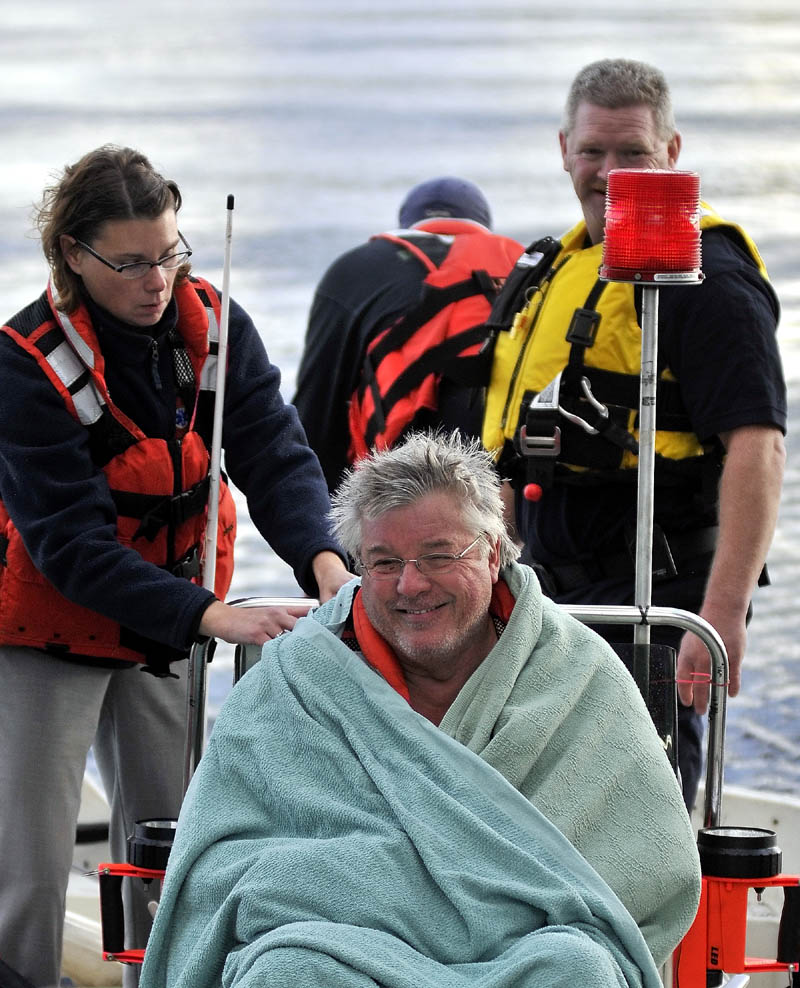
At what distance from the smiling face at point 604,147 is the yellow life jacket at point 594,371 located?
0.11 meters

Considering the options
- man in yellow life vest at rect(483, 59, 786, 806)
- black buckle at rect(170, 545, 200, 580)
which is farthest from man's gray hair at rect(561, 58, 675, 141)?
black buckle at rect(170, 545, 200, 580)

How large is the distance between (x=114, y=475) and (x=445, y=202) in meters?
2.20

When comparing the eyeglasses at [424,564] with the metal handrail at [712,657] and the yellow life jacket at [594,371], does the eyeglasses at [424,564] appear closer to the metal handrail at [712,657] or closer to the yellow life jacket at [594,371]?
the metal handrail at [712,657]

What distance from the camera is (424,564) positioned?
3094 mm

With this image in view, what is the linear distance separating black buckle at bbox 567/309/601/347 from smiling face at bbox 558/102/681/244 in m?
0.23

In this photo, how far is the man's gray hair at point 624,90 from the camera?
12.8 ft

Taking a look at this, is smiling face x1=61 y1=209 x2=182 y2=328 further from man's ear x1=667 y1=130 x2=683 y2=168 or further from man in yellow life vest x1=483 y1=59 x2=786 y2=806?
man's ear x1=667 y1=130 x2=683 y2=168

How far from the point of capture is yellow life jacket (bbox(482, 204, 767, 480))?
12.4ft

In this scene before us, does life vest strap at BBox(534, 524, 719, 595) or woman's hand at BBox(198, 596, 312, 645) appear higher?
life vest strap at BBox(534, 524, 719, 595)

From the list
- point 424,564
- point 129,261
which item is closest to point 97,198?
point 129,261

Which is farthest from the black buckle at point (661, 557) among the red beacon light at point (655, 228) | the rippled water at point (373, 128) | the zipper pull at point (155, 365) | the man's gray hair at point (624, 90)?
the rippled water at point (373, 128)

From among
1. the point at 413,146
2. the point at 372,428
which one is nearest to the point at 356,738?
the point at 372,428

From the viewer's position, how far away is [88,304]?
3.52 m

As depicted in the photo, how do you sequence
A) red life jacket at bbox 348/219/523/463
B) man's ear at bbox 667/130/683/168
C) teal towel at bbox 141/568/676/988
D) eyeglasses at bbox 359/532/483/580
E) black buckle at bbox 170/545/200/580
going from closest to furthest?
1. teal towel at bbox 141/568/676/988
2. eyeglasses at bbox 359/532/483/580
3. black buckle at bbox 170/545/200/580
4. man's ear at bbox 667/130/683/168
5. red life jacket at bbox 348/219/523/463
